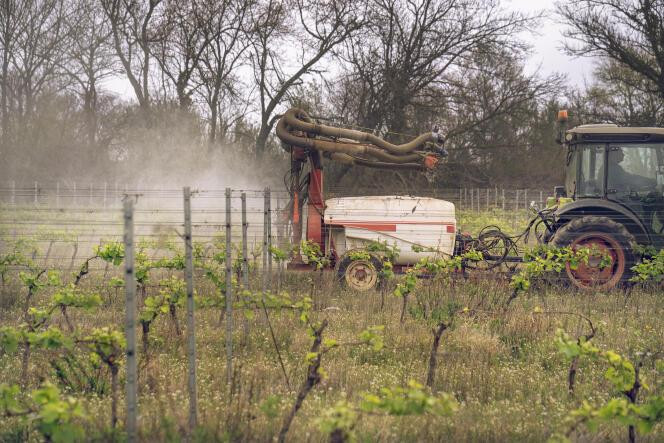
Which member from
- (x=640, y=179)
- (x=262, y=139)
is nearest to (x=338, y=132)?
(x=640, y=179)

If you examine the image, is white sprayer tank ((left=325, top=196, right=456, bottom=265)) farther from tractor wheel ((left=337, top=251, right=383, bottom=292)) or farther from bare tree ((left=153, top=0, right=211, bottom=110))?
bare tree ((left=153, top=0, right=211, bottom=110))

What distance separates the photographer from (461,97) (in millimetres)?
22812

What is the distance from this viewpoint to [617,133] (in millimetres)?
9711

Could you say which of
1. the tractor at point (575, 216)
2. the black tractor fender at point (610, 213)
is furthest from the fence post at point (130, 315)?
the black tractor fender at point (610, 213)

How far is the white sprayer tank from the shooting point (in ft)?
31.9

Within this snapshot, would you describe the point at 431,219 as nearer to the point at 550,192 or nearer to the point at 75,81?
the point at 550,192

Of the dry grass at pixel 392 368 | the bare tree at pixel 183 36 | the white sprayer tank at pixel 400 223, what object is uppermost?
the bare tree at pixel 183 36

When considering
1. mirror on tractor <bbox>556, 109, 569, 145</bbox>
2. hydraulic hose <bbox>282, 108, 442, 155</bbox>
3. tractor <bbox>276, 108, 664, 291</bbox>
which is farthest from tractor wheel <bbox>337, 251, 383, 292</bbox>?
mirror on tractor <bbox>556, 109, 569, 145</bbox>

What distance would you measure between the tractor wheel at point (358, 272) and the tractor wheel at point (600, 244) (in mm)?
2552

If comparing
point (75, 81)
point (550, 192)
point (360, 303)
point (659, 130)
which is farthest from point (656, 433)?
point (75, 81)

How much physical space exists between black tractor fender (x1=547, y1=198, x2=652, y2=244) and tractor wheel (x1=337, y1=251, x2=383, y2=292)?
274cm

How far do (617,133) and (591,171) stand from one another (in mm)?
634

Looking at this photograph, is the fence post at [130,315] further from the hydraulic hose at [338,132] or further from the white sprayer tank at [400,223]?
the hydraulic hose at [338,132]

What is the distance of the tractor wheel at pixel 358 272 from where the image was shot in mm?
9586
